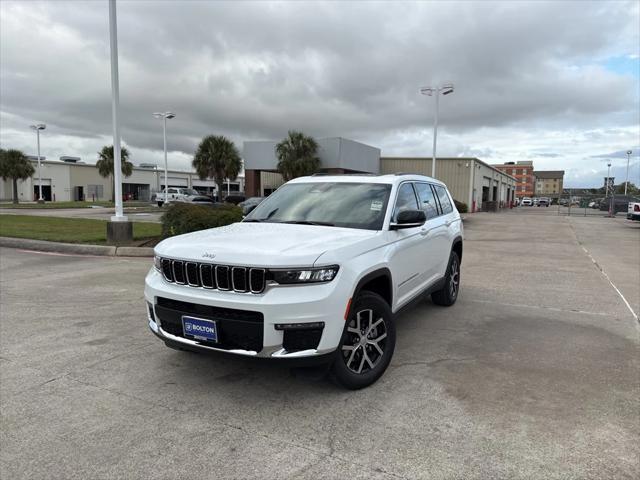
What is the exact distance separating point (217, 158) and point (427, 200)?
37.6m

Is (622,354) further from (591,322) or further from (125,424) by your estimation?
(125,424)

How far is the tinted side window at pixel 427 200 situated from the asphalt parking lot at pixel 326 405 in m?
1.38

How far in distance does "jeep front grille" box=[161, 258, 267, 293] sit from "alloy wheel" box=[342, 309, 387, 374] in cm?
81

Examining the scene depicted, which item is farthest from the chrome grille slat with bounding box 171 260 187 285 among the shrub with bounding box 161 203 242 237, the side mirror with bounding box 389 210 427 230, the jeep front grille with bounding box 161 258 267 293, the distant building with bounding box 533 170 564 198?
the distant building with bounding box 533 170 564 198

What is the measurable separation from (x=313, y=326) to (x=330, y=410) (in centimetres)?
71

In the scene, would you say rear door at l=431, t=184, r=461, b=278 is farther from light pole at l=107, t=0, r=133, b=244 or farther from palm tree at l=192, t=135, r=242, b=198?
palm tree at l=192, t=135, r=242, b=198

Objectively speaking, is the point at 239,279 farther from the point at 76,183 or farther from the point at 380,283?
the point at 76,183

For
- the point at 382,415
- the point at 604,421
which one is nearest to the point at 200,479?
the point at 382,415

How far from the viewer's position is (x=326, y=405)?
3471 mm

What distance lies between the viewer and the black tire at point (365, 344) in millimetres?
3521

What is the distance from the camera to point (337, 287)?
329 centimetres

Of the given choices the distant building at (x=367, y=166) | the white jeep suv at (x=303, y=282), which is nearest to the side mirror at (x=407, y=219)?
the white jeep suv at (x=303, y=282)

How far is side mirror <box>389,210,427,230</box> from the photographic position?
420 centimetres

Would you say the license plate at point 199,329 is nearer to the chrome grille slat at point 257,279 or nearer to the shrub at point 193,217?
the chrome grille slat at point 257,279
